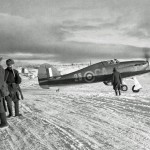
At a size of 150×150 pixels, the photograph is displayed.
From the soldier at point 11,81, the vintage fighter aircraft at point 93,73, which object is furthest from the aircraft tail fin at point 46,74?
the soldier at point 11,81

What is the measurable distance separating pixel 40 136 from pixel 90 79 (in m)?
11.3

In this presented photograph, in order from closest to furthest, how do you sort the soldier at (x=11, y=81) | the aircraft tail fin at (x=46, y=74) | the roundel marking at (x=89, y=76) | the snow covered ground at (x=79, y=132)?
the snow covered ground at (x=79, y=132), the soldier at (x=11, y=81), the roundel marking at (x=89, y=76), the aircraft tail fin at (x=46, y=74)

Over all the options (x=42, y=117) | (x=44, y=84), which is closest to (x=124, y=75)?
(x=44, y=84)

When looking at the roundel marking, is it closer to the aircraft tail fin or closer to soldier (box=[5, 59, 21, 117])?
the aircraft tail fin

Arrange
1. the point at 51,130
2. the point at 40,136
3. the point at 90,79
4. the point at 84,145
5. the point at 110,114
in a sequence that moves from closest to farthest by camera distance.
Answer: the point at 84,145 → the point at 40,136 → the point at 51,130 → the point at 110,114 → the point at 90,79

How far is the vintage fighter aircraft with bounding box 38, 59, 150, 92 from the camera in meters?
15.8

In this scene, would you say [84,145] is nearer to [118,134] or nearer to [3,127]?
[118,134]

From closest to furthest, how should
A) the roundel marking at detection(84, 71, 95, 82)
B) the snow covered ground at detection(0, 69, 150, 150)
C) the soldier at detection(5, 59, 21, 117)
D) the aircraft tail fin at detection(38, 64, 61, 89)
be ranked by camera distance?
the snow covered ground at detection(0, 69, 150, 150)
the soldier at detection(5, 59, 21, 117)
the roundel marking at detection(84, 71, 95, 82)
the aircraft tail fin at detection(38, 64, 61, 89)

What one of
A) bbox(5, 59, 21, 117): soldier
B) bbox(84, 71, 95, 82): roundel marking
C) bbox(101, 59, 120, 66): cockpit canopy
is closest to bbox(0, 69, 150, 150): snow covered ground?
bbox(5, 59, 21, 117): soldier

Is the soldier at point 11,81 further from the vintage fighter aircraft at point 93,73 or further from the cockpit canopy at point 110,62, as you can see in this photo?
the cockpit canopy at point 110,62

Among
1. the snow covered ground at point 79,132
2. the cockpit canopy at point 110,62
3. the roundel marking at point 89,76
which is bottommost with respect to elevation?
the snow covered ground at point 79,132

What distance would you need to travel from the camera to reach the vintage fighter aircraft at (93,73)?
1578cm

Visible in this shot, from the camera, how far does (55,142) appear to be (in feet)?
14.1

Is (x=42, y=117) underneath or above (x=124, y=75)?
underneath
